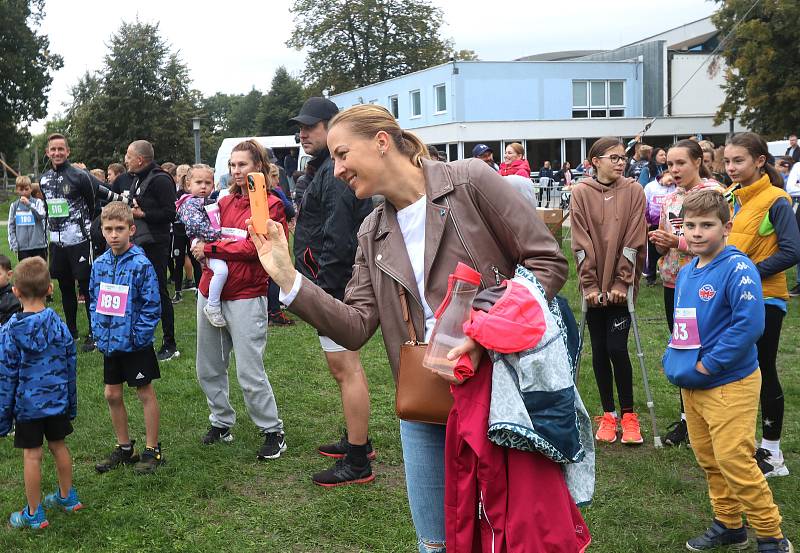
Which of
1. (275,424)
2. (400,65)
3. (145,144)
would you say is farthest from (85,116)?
(275,424)

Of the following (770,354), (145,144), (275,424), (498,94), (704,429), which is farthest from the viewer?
(498,94)

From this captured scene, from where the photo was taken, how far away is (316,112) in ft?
16.6

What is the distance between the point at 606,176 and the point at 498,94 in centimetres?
3354

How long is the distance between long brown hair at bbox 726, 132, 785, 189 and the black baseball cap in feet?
8.20

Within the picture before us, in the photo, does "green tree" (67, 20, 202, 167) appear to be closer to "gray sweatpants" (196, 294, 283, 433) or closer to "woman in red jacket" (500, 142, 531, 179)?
"woman in red jacket" (500, 142, 531, 179)

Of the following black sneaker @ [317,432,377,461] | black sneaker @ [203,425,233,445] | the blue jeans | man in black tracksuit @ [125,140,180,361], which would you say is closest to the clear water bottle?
the blue jeans

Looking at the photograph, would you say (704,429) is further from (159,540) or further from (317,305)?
(159,540)

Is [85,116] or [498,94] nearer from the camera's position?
[498,94]

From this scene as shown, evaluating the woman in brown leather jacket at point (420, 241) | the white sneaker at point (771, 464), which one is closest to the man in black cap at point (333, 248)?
the woman in brown leather jacket at point (420, 241)

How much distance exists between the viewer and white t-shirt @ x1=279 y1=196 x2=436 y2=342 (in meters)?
2.80

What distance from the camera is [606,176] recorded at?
18.6ft

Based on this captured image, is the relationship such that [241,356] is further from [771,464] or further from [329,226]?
[771,464]

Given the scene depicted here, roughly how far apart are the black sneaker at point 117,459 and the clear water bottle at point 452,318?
3555 millimetres

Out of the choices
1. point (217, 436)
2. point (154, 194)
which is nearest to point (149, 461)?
point (217, 436)
